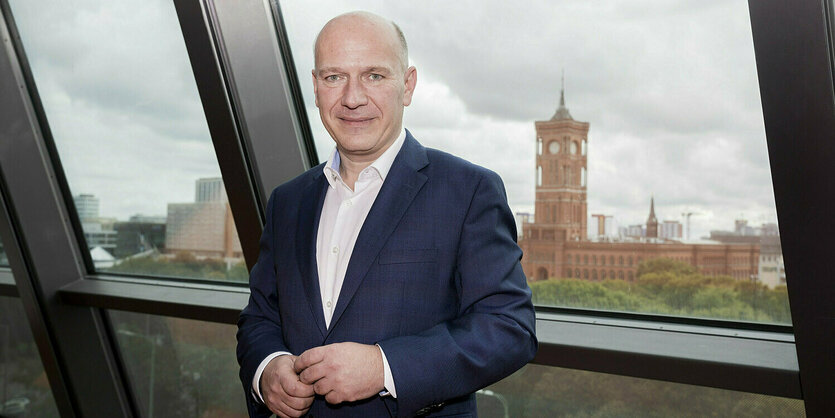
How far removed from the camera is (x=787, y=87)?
149cm

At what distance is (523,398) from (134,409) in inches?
90.6

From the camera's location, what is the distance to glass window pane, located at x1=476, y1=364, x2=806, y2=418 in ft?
6.48

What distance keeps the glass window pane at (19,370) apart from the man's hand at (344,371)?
349 centimetres

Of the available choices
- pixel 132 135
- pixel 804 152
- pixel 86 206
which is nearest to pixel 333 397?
pixel 804 152

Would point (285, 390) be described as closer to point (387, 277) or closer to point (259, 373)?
point (259, 373)

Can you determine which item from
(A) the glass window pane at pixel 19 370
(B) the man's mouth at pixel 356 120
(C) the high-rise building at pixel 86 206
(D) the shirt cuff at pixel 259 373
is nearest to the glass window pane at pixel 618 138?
(B) the man's mouth at pixel 356 120

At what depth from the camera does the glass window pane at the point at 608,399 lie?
1977mm

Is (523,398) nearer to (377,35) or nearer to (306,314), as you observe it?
Answer: (306,314)

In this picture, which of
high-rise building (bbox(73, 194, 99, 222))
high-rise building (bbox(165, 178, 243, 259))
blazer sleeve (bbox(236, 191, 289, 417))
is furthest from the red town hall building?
high-rise building (bbox(73, 194, 99, 222))

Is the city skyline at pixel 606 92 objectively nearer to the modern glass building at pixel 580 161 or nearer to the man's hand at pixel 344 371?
the modern glass building at pixel 580 161

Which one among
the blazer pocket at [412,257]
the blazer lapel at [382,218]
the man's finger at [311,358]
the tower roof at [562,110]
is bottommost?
the man's finger at [311,358]

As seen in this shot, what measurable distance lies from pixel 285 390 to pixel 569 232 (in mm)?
1246

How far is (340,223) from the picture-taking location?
1.35 meters

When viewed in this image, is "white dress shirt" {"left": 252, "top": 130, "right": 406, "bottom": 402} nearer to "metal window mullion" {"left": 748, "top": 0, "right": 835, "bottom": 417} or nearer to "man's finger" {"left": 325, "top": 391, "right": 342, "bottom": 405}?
"man's finger" {"left": 325, "top": 391, "right": 342, "bottom": 405}
